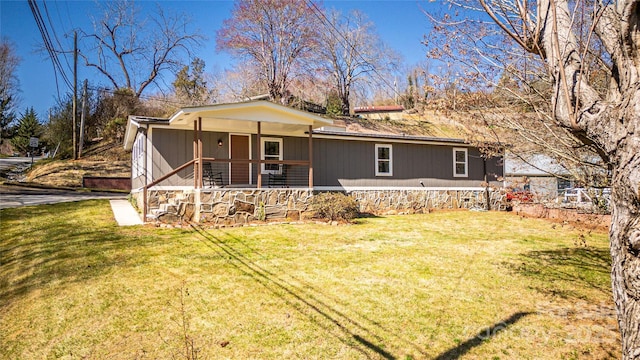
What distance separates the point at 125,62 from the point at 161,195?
978 inches

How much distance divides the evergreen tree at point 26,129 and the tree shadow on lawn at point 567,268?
42.3 metres

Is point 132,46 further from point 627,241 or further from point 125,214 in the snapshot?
point 627,241

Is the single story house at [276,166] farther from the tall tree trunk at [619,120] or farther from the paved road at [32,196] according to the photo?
the tall tree trunk at [619,120]

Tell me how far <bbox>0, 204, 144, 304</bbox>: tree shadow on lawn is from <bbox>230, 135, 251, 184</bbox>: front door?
4.33m

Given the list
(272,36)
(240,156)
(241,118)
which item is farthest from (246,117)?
(272,36)

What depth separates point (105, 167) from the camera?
22.7m

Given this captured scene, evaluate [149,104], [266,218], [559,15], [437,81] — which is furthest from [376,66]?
[559,15]

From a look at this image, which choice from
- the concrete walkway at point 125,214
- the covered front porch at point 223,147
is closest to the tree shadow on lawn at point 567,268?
the covered front porch at point 223,147

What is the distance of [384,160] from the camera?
14.4m

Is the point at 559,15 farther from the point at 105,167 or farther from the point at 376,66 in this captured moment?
the point at 376,66

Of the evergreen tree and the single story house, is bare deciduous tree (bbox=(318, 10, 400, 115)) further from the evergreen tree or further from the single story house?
the evergreen tree

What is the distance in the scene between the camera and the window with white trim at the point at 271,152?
12992 millimetres

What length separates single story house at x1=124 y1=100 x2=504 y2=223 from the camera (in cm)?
1022

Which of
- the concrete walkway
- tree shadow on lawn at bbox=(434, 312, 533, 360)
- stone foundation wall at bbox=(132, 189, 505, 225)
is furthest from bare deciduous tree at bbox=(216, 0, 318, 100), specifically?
tree shadow on lawn at bbox=(434, 312, 533, 360)
